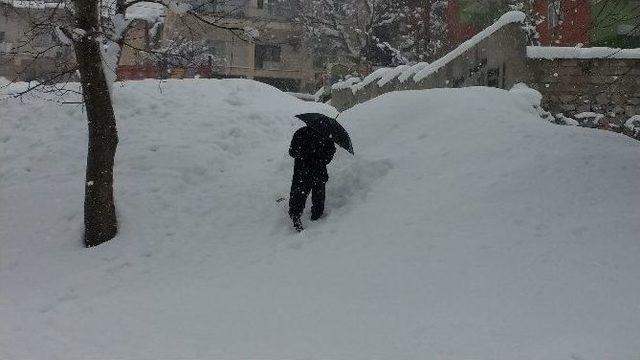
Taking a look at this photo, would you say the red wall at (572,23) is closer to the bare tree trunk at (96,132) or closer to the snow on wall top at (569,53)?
the snow on wall top at (569,53)

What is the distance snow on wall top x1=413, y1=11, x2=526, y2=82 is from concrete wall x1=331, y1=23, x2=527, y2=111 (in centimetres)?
7

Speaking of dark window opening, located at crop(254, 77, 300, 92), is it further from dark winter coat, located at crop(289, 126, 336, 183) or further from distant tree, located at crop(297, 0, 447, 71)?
dark winter coat, located at crop(289, 126, 336, 183)

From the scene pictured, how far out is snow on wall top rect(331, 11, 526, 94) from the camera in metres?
10.7

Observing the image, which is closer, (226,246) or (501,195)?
(501,195)

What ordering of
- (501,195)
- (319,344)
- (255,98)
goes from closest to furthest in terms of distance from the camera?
(319,344)
(501,195)
(255,98)

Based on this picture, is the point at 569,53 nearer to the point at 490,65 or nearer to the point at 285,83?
the point at 490,65

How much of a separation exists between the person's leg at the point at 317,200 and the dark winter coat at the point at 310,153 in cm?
9

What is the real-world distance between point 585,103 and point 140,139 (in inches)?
335

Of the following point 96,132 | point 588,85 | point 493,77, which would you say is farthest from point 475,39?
point 96,132

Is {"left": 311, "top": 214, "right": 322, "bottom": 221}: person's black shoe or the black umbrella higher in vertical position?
the black umbrella

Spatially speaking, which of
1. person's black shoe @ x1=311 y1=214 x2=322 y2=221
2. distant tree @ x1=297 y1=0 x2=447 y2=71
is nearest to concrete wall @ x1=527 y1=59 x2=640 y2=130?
person's black shoe @ x1=311 y1=214 x2=322 y2=221

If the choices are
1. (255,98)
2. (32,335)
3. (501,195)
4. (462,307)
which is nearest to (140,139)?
(255,98)

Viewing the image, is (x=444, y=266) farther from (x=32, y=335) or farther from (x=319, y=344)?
(x=32, y=335)

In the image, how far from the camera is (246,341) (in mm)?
4605
